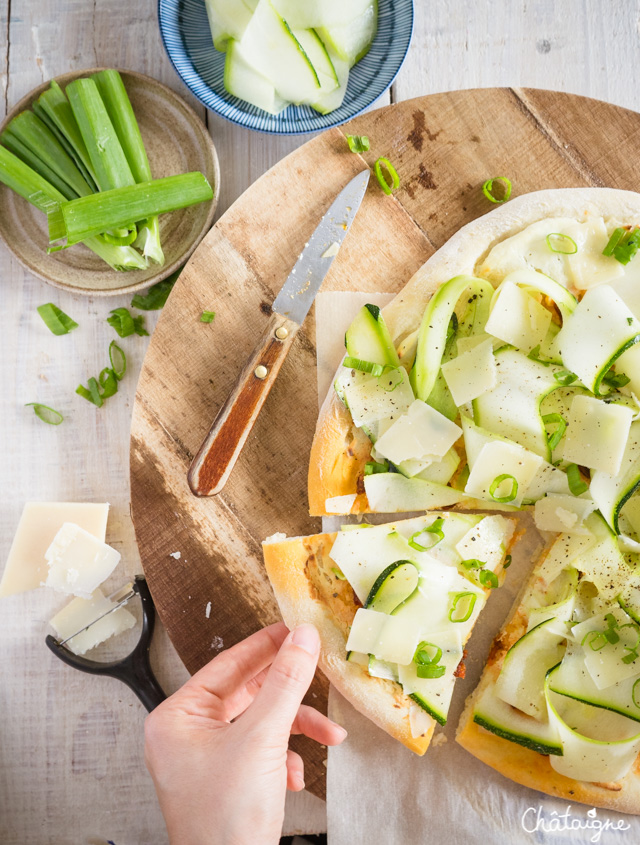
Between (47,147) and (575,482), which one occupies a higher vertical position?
(47,147)

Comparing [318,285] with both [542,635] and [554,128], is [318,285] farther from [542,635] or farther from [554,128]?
[542,635]

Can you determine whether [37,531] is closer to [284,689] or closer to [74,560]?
[74,560]

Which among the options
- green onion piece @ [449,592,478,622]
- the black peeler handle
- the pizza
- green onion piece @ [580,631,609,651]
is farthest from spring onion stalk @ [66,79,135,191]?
green onion piece @ [580,631,609,651]

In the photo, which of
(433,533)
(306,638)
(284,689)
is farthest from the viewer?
(433,533)

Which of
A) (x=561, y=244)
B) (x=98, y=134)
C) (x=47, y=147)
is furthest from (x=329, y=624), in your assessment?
(x=47, y=147)

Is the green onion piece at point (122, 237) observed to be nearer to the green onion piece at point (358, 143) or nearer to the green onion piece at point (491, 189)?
the green onion piece at point (358, 143)

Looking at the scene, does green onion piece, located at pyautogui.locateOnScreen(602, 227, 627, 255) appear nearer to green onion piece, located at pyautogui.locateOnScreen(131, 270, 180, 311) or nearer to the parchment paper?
green onion piece, located at pyautogui.locateOnScreen(131, 270, 180, 311)

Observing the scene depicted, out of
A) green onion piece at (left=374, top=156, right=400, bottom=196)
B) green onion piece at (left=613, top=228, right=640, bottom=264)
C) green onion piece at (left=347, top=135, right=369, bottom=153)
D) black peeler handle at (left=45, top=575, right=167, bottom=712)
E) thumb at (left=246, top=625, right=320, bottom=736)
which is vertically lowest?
black peeler handle at (left=45, top=575, right=167, bottom=712)
